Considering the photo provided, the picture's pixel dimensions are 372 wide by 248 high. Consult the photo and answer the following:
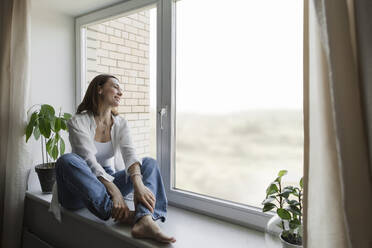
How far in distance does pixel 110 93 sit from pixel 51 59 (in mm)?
907

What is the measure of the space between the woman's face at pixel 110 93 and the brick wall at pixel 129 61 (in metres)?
0.34

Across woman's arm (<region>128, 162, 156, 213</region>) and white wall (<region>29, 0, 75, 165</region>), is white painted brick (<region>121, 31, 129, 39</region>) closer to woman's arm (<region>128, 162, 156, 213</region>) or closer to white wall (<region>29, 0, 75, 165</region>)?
white wall (<region>29, 0, 75, 165</region>)

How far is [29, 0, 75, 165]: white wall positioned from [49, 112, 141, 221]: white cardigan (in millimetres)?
692

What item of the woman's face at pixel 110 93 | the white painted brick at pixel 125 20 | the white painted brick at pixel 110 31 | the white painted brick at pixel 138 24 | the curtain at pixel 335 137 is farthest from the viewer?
the white painted brick at pixel 110 31

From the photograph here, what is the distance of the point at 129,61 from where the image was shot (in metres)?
2.08

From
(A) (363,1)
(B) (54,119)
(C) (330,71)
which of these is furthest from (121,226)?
(A) (363,1)

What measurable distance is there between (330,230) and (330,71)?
16.3 inches

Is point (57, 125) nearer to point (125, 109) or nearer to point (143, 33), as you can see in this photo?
point (125, 109)

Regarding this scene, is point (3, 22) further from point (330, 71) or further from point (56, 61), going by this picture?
point (330, 71)

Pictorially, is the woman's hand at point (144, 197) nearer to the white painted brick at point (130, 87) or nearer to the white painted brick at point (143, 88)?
the white painted brick at point (143, 88)

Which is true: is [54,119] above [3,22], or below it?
below

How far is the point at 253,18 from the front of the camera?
4.48ft

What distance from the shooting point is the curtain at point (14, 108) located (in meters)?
1.74

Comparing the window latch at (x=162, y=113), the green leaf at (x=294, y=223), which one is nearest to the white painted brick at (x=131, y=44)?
the window latch at (x=162, y=113)
